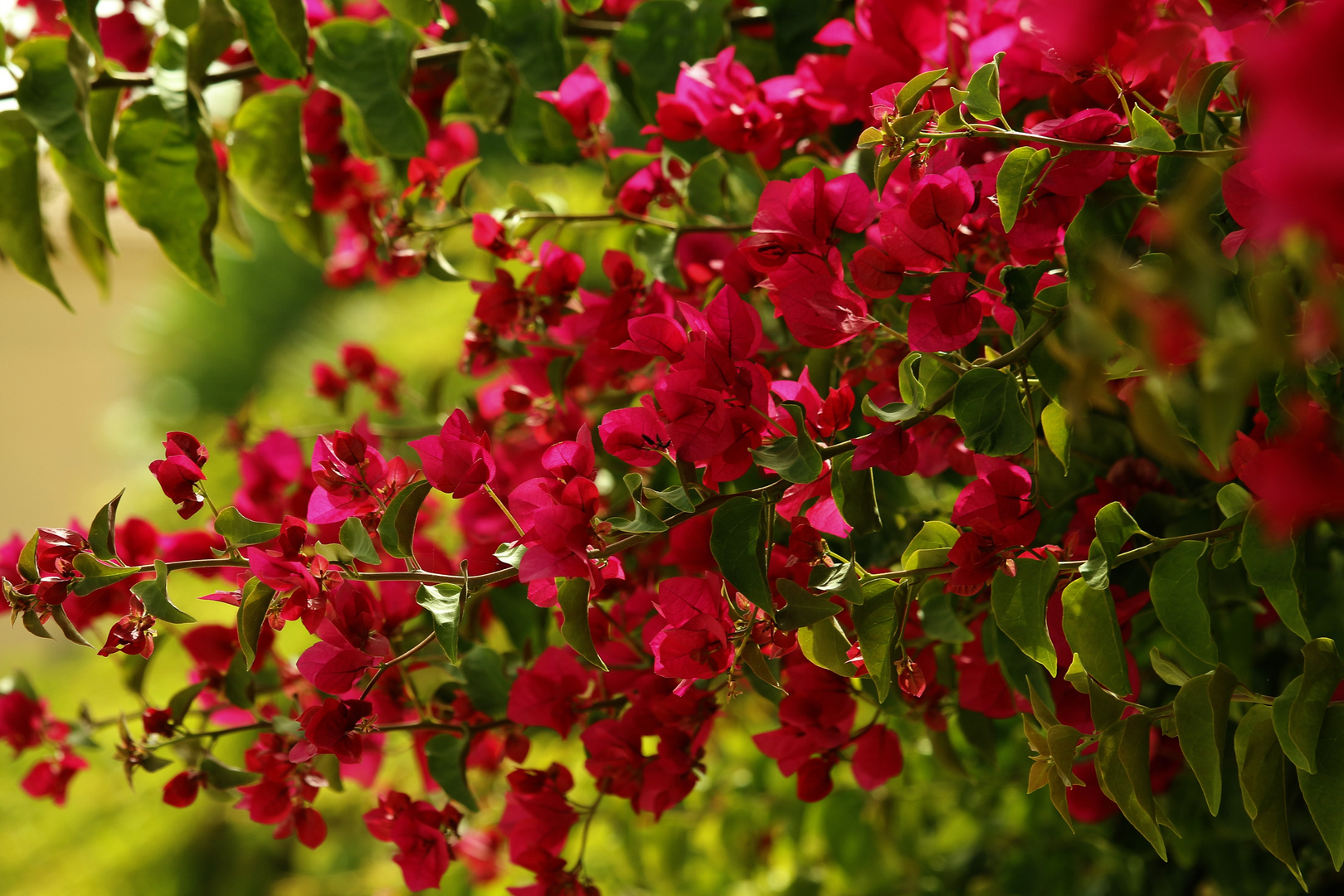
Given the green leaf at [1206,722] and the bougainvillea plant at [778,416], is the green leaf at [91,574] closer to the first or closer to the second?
the bougainvillea plant at [778,416]

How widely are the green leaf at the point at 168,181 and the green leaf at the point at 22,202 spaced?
3 cm

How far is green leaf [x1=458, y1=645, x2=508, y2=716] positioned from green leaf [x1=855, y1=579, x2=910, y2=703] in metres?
0.12

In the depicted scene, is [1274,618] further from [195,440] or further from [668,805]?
[195,440]

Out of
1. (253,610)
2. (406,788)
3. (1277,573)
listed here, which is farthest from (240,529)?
(406,788)

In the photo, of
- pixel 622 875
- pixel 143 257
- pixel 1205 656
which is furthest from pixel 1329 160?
pixel 143 257

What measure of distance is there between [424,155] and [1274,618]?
31 centimetres

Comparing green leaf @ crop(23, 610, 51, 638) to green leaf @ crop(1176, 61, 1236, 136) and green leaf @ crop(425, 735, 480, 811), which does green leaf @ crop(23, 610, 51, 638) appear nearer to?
green leaf @ crop(425, 735, 480, 811)

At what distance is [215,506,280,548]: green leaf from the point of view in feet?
0.76

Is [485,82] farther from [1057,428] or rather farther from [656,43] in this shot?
[1057,428]

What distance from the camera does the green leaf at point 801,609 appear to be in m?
0.23

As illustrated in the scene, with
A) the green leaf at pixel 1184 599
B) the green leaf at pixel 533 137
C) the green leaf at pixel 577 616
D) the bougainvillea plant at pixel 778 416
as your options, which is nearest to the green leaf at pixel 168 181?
the bougainvillea plant at pixel 778 416

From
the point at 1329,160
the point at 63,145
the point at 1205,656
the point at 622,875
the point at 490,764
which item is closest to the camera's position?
the point at 1329,160

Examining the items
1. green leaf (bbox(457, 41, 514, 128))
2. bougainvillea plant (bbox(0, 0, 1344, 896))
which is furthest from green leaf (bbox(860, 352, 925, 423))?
green leaf (bbox(457, 41, 514, 128))

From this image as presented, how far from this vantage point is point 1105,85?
0.25 meters
